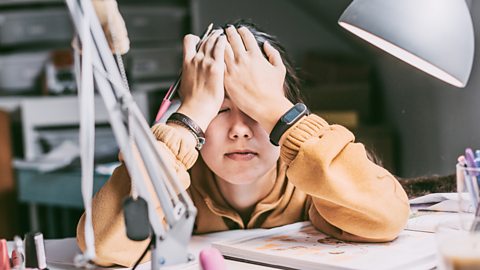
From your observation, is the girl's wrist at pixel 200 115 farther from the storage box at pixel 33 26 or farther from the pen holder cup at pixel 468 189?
the storage box at pixel 33 26

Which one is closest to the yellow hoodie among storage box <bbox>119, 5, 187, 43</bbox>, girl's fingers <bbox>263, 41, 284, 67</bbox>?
girl's fingers <bbox>263, 41, 284, 67</bbox>

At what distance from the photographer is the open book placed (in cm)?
91

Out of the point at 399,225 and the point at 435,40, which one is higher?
the point at 435,40

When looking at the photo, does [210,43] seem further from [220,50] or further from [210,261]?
[210,261]

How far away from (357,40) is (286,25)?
0.39 meters

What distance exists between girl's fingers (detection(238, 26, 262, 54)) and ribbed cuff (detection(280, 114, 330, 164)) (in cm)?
13

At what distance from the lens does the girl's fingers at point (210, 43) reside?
3.53 feet

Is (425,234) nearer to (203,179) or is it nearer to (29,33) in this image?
(203,179)

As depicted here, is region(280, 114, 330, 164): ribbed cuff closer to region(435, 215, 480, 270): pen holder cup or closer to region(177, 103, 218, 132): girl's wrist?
region(177, 103, 218, 132): girl's wrist

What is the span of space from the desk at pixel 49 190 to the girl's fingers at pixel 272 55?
4.41 feet

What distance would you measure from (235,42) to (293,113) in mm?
142

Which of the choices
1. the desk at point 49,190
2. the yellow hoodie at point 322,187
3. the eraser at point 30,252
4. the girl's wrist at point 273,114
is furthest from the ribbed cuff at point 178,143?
the desk at point 49,190

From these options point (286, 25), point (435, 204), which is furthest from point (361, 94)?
point (435, 204)

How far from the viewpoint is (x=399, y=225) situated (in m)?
1.01
